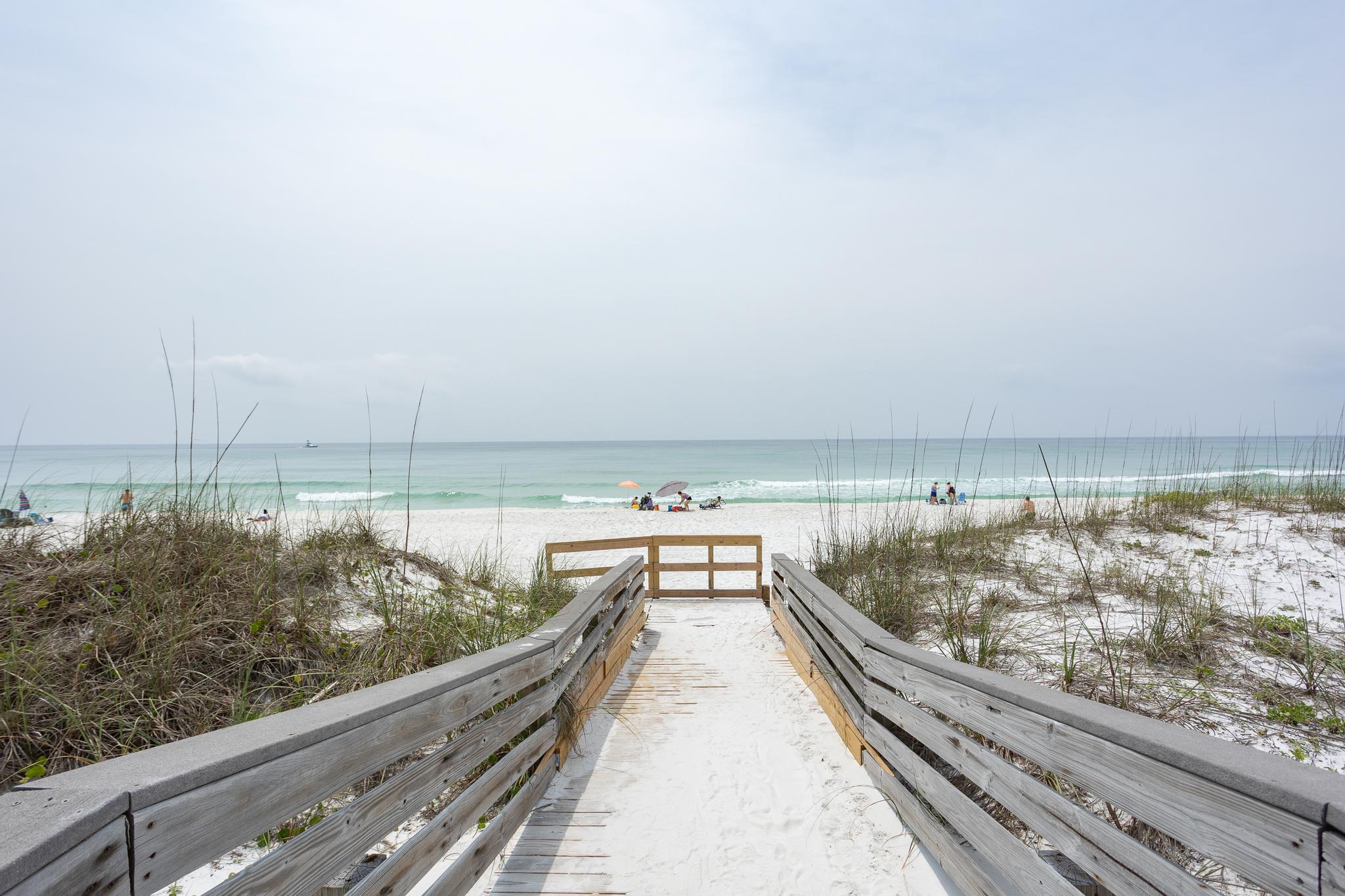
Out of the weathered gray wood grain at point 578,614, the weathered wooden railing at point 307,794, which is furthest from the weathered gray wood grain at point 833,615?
the weathered wooden railing at point 307,794

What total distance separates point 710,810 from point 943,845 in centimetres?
106

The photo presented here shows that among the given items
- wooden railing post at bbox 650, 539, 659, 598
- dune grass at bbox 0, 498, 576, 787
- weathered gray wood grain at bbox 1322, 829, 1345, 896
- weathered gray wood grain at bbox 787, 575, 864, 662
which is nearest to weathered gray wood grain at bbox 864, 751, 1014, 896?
weathered gray wood grain at bbox 787, 575, 864, 662

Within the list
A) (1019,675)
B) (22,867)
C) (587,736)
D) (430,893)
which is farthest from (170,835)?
(1019,675)

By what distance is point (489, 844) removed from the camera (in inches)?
95.7

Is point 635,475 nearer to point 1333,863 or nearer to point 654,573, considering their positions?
point 654,573

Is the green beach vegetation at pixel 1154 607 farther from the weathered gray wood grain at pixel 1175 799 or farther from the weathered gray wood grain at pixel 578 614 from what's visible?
the weathered gray wood grain at pixel 578 614

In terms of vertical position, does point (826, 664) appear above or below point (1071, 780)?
below

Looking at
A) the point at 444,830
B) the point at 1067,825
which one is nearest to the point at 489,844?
the point at 444,830

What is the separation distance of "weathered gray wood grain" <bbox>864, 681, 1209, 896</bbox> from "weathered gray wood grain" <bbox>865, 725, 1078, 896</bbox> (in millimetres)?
74

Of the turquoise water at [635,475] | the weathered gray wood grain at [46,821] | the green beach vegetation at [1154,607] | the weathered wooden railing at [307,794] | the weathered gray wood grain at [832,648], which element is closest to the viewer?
the weathered gray wood grain at [46,821]

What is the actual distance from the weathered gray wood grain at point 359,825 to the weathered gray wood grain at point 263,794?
69 millimetres

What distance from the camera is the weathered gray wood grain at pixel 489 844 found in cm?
215

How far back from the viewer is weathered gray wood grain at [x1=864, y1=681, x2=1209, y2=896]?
1.46 metres

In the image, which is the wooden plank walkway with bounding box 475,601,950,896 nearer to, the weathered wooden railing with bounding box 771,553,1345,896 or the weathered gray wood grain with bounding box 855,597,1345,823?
the weathered wooden railing with bounding box 771,553,1345,896
